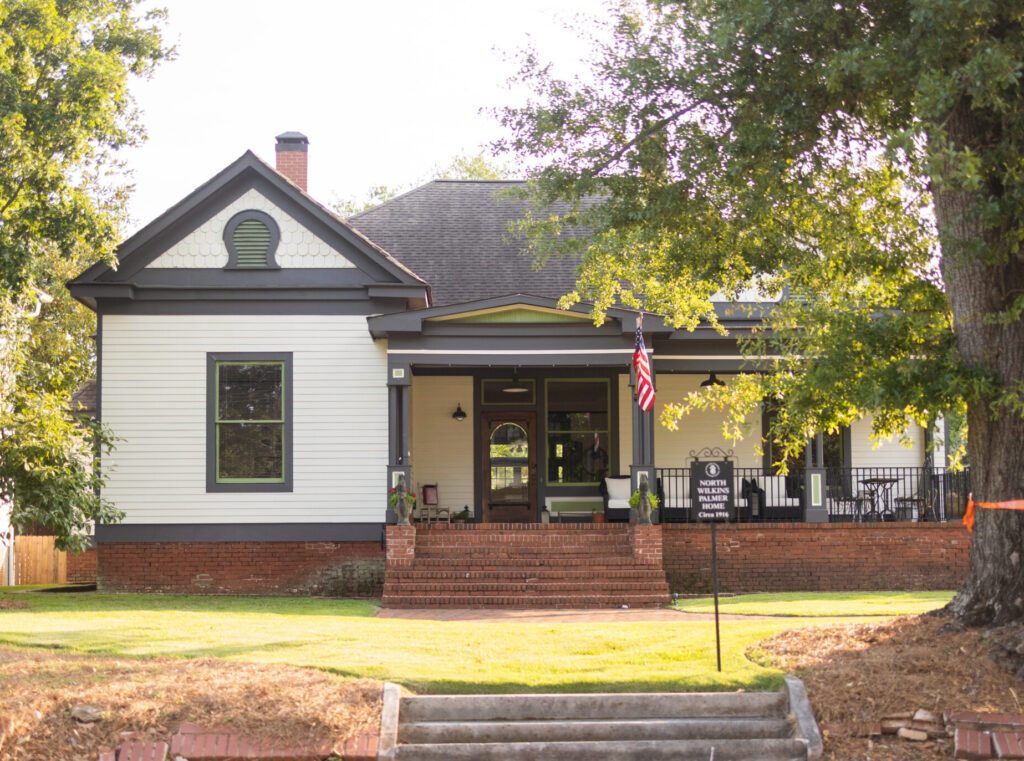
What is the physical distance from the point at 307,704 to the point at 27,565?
61.5 ft

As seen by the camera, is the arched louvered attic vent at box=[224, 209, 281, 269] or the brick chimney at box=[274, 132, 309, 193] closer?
the arched louvered attic vent at box=[224, 209, 281, 269]

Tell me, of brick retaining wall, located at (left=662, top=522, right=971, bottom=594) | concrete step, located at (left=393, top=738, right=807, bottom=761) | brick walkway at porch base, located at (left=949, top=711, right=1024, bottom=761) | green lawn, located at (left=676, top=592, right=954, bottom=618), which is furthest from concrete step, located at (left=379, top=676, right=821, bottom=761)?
brick retaining wall, located at (left=662, top=522, right=971, bottom=594)

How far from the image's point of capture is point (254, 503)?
17938 millimetres

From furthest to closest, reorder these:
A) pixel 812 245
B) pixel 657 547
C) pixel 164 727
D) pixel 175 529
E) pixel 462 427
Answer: pixel 462 427, pixel 175 529, pixel 657 547, pixel 812 245, pixel 164 727

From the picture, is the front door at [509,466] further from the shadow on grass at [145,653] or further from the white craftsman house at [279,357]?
the shadow on grass at [145,653]

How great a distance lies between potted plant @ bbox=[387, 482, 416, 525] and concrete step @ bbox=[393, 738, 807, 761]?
27.4ft

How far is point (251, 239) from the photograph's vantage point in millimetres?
18391

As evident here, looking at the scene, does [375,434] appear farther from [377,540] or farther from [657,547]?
[657,547]

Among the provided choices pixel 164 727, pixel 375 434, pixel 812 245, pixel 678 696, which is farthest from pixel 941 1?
pixel 375 434

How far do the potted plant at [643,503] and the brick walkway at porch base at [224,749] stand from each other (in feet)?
29.9

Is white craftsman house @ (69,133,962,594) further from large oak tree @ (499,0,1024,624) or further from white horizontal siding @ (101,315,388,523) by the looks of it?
large oak tree @ (499,0,1024,624)

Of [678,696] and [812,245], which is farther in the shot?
[812,245]

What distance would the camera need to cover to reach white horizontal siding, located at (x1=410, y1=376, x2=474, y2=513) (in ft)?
67.7

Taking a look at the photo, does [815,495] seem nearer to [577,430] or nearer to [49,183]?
[577,430]
